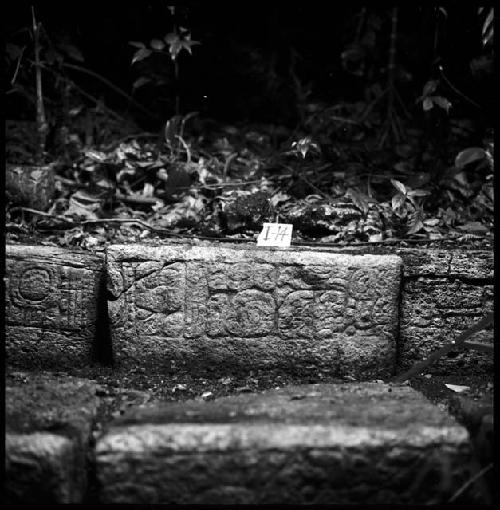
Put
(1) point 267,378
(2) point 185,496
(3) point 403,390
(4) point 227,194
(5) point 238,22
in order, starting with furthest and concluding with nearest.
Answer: (5) point 238,22, (4) point 227,194, (1) point 267,378, (3) point 403,390, (2) point 185,496

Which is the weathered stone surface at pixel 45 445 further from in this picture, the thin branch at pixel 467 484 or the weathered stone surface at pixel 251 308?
the thin branch at pixel 467 484

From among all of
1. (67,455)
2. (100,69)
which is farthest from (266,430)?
(100,69)

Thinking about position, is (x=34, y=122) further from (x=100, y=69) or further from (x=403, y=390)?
(x=403, y=390)

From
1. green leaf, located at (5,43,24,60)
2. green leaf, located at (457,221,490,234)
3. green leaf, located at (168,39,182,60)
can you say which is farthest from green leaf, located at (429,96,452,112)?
green leaf, located at (5,43,24,60)

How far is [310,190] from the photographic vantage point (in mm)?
2764

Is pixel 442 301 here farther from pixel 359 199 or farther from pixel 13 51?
pixel 13 51

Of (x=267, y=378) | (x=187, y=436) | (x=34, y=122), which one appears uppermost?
(x=34, y=122)

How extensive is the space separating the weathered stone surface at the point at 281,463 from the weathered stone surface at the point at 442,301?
725 millimetres

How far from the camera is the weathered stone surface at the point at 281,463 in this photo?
4.36ft

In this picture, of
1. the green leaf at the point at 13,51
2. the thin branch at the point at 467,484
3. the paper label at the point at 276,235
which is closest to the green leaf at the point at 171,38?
the green leaf at the point at 13,51

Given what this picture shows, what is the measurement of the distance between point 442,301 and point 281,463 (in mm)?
1037

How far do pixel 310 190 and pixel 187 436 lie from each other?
166 centimetres

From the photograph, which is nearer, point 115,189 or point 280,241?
point 280,241

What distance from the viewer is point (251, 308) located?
2.03m
